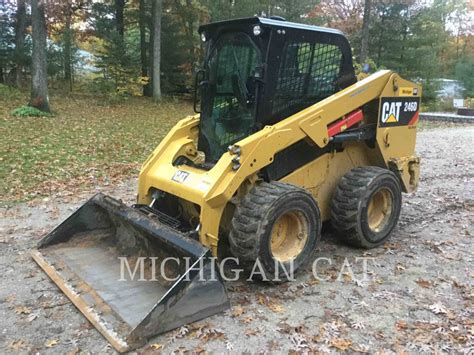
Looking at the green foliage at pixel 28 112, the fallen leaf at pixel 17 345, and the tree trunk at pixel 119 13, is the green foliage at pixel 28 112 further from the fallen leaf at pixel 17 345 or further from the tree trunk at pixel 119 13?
the fallen leaf at pixel 17 345

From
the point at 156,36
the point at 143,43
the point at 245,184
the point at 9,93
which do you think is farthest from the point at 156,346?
the point at 143,43

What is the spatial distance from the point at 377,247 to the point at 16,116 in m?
11.1

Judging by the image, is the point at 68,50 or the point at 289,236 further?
the point at 68,50

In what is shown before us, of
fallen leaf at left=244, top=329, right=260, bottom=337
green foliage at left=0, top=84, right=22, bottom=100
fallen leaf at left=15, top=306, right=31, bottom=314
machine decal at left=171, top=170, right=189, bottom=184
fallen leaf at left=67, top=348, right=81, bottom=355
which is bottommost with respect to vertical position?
fallen leaf at left=67, top=348, right=81, bottom=355

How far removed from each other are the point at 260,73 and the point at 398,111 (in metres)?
2.07

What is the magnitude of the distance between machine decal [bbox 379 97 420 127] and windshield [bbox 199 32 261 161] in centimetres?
168

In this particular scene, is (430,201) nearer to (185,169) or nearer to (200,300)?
(185,169)

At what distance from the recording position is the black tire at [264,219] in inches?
153

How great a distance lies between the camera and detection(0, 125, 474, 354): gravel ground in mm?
3361

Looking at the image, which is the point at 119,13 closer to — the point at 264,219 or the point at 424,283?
the point at 264,219

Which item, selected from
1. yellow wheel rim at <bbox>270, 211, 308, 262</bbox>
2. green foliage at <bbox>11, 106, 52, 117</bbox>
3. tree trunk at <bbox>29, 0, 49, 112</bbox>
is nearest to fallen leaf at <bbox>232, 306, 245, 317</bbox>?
yellow wheel rim at <bbox>270, 211, 308, 262</bbox>

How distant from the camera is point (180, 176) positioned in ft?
14.5

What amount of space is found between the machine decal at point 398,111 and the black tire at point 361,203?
2.12ft

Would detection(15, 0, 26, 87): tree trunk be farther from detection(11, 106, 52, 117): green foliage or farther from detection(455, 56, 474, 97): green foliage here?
detection(455, 56, 474, 97): green foliage
